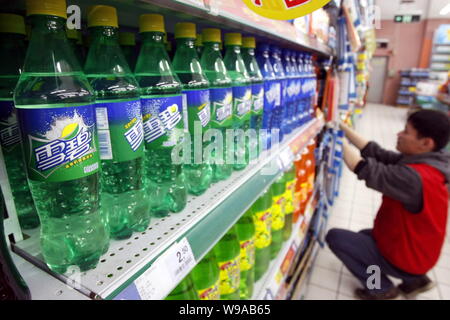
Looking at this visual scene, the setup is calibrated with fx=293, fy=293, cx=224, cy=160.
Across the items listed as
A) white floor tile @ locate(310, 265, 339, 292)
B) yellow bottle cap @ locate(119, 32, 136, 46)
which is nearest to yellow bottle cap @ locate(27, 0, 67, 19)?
yellow bottle cap @ locate(119, 32, 136, 46)

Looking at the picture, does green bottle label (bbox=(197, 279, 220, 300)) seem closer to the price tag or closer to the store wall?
the price tag

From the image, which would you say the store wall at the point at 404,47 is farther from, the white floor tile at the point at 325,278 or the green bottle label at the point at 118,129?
the green bottle label at the point at 118,129

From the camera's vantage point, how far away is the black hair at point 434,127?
193 centimetres

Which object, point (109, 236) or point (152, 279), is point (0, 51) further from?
point (152, 279)

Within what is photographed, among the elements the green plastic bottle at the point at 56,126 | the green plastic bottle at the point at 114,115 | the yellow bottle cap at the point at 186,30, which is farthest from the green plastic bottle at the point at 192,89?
the green plastic bottle at the point at 56,126

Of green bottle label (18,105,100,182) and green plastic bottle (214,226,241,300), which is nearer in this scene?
green bottle label (18,105,100,182)

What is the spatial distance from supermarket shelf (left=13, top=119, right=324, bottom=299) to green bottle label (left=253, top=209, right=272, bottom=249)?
1.11 ft

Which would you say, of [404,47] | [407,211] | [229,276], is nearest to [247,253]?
[229,276]

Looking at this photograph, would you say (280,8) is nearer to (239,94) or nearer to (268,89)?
(239,94)

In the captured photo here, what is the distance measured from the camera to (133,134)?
641 mm

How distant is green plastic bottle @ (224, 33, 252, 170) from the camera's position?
109cm

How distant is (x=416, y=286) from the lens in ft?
7.50

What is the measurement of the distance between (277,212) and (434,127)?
1.25 meters
